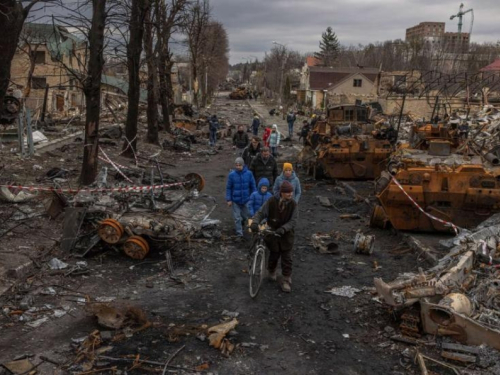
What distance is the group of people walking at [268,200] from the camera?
733cm

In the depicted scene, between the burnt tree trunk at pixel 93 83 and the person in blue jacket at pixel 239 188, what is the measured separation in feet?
13.9

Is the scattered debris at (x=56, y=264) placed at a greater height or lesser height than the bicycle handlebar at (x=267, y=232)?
lesser

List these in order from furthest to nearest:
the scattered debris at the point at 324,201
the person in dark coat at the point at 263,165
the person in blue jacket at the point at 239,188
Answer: the scattered debris at the point at 324,201 → the person in dark coat at the point at 263,165 → the person in blue jacket at the point at 239,188

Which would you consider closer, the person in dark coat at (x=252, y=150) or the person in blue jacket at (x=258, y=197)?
the person in blue jacket at (x=258, y=197)

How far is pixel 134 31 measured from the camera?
17.5 meters

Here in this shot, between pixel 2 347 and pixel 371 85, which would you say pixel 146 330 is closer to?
pixel 2 347

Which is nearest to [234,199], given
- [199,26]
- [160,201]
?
[160,201]

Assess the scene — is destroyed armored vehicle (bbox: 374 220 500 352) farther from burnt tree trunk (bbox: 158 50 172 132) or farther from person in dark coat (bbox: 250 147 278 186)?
burnt tree trunk (bbox: 158 50 172 132)

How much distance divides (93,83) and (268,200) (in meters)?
6.31

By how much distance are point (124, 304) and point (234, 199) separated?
362cm

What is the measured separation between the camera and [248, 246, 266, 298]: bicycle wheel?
705cm

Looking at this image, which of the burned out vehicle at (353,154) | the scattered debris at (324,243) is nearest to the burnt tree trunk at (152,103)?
the burned out vehicle at (353,154)

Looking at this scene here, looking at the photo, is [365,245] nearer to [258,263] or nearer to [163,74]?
[258,263]

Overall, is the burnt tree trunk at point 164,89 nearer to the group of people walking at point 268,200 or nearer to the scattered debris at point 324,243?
the group of people walking at point 268,200
